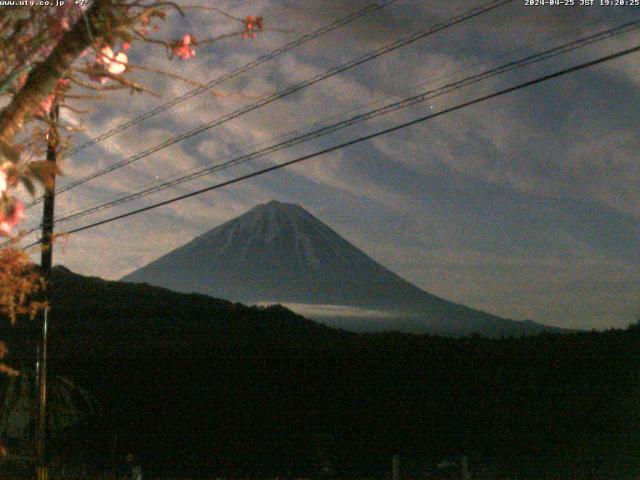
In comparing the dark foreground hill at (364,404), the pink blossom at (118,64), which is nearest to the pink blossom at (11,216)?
the pink blossom at (118,64)

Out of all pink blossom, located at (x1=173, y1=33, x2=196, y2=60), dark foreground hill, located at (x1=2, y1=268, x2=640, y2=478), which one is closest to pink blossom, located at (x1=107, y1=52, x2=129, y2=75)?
pink blossom, located at (x1=173, y1=33, x2=196, y2=60)

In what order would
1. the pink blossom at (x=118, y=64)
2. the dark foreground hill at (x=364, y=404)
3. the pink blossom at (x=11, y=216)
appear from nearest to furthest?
the pink blossom at (x=11, y=216) → the pink blossom at (x=118, y=64) → the dark foreground hill at (x=364, y=404)

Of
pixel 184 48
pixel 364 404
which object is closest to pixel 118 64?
pixel 184 48

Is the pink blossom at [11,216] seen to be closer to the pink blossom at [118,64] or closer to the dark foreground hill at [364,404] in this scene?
the pink blossom at [118,64]

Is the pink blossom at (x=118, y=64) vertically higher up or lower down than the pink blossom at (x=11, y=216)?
higher up

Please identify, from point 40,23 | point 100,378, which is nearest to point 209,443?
point 100,378

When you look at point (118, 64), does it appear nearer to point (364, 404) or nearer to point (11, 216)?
point (11, 216)

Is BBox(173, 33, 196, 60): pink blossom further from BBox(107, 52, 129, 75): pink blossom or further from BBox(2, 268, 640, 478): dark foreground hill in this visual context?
BBox(2, 268, 640, 478): dark foreground hill

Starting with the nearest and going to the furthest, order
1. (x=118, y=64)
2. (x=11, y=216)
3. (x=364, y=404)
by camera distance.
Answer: (x=11, y=216) → (x=118, y=64) → (x=364, y=404)
